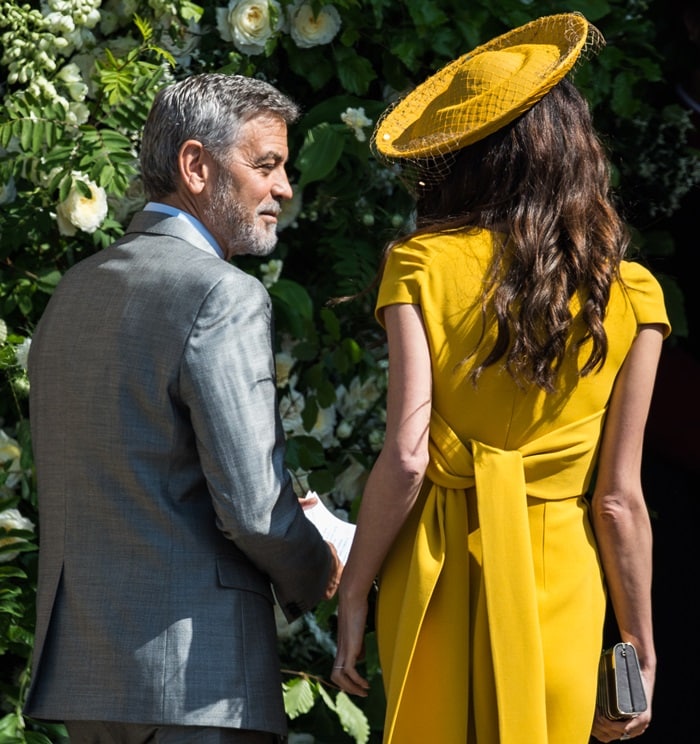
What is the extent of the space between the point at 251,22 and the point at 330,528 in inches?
49.8

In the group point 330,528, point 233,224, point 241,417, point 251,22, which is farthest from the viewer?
point 251,22

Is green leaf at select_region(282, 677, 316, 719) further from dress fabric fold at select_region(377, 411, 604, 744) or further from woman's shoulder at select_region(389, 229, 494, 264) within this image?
woman's shoulder at select_region(389, 229, 494, 264)

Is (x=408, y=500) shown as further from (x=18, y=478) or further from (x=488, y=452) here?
(x=18, y=478)

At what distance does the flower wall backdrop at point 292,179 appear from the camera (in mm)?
2793

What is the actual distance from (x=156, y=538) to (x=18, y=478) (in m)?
0.96

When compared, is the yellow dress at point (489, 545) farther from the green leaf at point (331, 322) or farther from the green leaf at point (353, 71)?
the green leaf at point (353, 71)

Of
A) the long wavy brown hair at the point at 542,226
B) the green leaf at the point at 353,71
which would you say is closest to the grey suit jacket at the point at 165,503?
the long wavy brown hair at the point at 542,226

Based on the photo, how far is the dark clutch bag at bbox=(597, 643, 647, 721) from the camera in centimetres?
205

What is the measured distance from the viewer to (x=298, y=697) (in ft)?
9.36

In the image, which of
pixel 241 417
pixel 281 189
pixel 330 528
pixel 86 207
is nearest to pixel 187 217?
pixel 281 189

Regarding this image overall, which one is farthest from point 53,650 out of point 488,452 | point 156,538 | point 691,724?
point 691,724

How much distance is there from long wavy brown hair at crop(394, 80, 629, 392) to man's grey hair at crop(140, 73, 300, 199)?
0.35 metres

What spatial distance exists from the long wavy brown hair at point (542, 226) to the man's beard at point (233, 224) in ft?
0.89

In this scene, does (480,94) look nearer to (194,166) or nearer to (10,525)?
(194,166)
